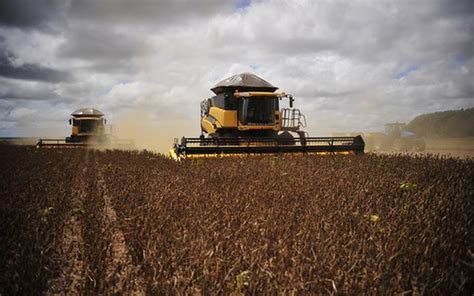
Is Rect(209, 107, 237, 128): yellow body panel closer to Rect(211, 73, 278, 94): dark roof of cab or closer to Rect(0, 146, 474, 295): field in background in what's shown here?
Rect(211, 73, 278, 94): dark roof of cab

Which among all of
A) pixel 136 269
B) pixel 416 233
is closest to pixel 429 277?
pixel 416 233

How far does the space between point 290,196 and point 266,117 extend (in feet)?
23.0

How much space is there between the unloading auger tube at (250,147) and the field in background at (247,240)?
382 cm

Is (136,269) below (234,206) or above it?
below

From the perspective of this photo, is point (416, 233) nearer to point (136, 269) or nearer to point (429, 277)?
point (429, 277)

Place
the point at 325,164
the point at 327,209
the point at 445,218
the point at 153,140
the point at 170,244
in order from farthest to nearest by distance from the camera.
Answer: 1. the point at 153,140
2. the point at 325,164
3. the point at 327,209
4. the point at 445,218
5. the point at 170,244

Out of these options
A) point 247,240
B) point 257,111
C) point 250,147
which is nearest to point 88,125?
point 257,111

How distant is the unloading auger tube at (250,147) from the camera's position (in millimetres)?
9196

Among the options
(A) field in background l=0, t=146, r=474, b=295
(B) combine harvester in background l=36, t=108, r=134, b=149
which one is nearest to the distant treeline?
(B) combine harvester in background l=36, t=108, r=134, b=149

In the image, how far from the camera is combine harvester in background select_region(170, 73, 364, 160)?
983 centimetres

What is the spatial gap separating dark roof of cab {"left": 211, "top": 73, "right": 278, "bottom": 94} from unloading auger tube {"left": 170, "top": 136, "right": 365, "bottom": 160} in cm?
211

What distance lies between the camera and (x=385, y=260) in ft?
7.51

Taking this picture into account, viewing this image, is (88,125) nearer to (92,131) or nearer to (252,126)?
(92,131)

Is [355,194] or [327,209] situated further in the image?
[355,194]
